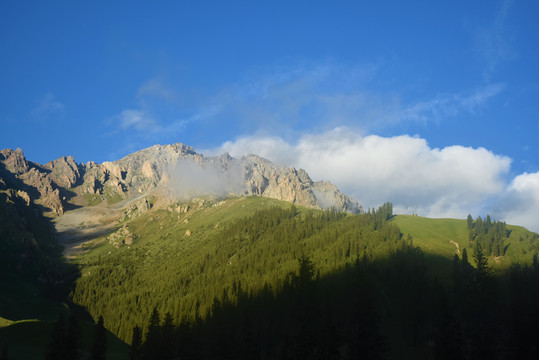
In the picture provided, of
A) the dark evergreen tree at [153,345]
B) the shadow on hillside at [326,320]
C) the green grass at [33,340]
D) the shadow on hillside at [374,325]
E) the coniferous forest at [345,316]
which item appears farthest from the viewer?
the green grass at [33,340]

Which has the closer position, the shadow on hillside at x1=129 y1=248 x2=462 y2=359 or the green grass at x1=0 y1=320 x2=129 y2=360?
the shadow on hillside at x1=129 y1=248 x2=462 y2=359

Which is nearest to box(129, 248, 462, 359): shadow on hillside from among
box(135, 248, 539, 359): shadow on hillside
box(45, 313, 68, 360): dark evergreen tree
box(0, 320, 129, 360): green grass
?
box(135, 248, 539, 359): shadow on hillside

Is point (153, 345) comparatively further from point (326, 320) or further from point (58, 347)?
point (326, 320)

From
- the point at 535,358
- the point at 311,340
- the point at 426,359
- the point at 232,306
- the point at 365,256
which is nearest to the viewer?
the point at 311,340

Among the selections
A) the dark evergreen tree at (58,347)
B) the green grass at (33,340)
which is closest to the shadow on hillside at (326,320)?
the dark evergreen tree at (58,347)

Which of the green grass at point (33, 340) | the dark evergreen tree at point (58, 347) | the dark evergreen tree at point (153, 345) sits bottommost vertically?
the green grass at point (33, 340)

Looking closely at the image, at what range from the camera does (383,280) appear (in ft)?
495

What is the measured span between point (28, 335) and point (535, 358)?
118 meters

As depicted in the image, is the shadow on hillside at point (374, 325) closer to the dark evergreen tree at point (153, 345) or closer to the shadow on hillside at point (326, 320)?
the dark evergreen tree at point (153, 345)

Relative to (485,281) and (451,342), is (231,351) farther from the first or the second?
(485,281)

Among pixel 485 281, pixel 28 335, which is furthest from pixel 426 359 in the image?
pixel 28 335

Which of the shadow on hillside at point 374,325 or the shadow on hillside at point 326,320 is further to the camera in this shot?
the shadow on hillside at point 374,325

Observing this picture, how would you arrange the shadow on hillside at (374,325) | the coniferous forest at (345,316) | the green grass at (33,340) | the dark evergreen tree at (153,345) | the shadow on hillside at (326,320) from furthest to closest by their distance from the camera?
the green grass at (33,340), the dark evergreen tree at (153,345), the coniferous forest at (345,316), the shadow on hillside at (374,325), the shadow on hillside at (326,320)

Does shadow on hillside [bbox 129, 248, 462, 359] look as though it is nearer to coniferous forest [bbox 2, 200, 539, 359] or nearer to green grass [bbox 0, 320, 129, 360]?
coniferous forest [bbox 2, 200, 539, 359]
